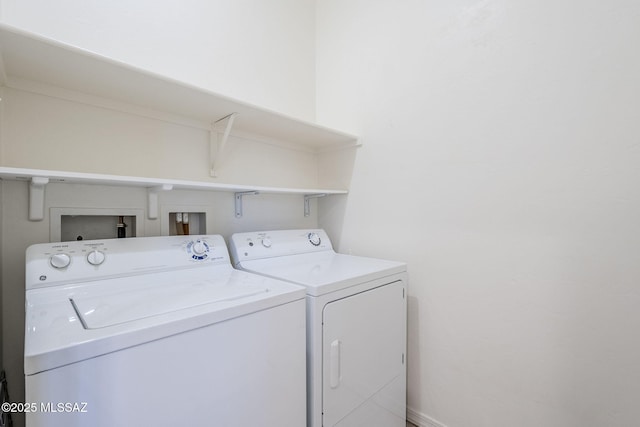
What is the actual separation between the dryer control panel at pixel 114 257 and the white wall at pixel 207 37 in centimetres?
91

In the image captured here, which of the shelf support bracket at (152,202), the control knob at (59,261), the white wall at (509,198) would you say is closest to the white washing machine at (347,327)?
the white wall at (509,198)

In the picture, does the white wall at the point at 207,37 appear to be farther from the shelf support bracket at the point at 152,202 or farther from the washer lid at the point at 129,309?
the washer lid at the point at 129,309

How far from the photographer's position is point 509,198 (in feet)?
4.50

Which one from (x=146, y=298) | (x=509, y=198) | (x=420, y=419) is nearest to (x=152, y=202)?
(x=146, y=298)

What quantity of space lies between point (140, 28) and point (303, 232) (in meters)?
1.41

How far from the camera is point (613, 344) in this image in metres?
1.12

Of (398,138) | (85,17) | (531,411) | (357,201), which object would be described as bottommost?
(531,411)

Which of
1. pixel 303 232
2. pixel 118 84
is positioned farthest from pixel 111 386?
pixel 303 232

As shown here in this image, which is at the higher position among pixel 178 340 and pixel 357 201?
pixel 357 201

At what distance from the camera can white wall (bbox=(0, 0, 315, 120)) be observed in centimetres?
127

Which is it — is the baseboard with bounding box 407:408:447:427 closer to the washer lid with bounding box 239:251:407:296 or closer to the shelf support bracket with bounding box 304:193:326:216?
the washer lid with bounding box 239:251:407:296

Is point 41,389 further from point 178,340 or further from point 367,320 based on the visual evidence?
point 367,320

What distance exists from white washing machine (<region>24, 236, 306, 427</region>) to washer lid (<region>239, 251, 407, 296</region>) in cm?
10

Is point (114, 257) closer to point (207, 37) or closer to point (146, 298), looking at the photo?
point (146, 298)
